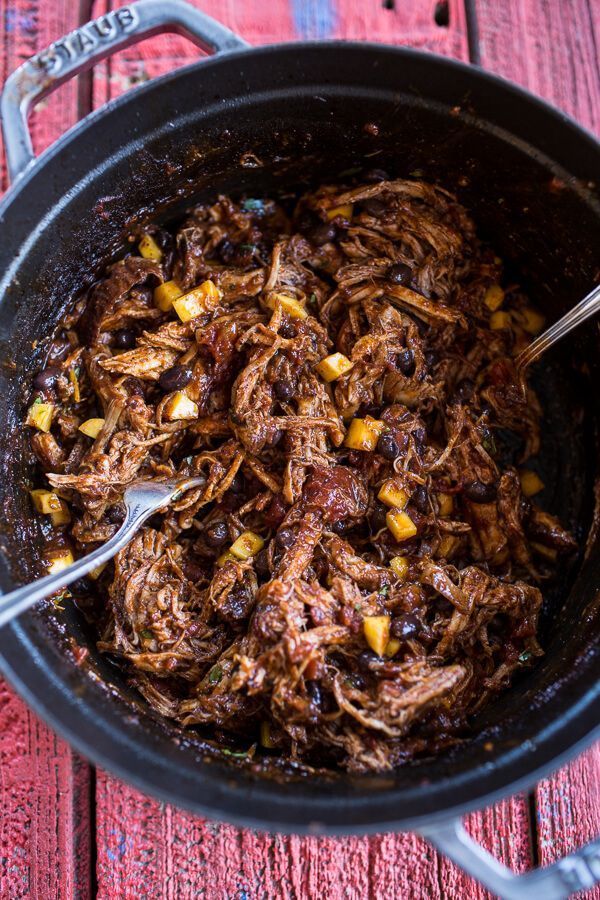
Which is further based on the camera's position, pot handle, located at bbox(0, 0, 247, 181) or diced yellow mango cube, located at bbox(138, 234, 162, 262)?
diced yellow mango cube, located at bbox(138, 234, 162, 262)

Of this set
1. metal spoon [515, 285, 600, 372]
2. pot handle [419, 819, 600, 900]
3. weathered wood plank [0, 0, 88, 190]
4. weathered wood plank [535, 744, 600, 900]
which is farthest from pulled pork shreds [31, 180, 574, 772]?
weathered wood plank [0, 0, 88, 190]

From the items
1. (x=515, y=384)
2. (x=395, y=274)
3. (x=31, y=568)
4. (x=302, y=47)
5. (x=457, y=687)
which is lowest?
(x=457, y=687)

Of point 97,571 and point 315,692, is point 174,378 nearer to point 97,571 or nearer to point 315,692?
point 97,571

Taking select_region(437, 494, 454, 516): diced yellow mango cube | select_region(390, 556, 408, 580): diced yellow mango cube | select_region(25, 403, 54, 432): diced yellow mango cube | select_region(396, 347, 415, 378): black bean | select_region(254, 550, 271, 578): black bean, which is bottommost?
select_region(390, 556, 408, 580): diced yellow mango cube

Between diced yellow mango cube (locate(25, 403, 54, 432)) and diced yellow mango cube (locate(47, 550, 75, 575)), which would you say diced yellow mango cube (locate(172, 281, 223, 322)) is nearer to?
diced yellow mango cube (locate(25, 403, 54, 432))

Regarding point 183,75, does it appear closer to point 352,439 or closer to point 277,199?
point 277,199

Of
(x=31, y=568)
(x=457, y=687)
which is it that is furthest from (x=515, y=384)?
(x=31, y=568)
